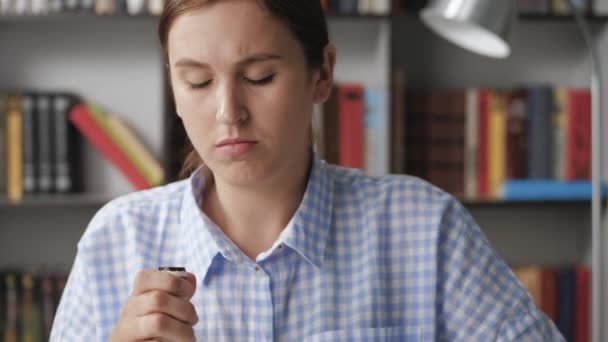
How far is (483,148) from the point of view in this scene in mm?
2377

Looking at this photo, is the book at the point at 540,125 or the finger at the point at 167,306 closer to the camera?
the finger at the point at 167,306

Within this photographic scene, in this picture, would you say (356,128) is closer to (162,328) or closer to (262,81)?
(262,81)

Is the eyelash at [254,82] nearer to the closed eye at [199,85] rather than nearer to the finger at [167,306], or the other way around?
the closed eye at [199,85]

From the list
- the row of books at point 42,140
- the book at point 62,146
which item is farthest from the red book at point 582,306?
the book at point 62,146

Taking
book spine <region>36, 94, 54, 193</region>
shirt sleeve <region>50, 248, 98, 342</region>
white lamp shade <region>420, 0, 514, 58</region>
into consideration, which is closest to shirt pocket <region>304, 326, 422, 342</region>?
shirt sleeve <region>50, 248, 98, 342</region>

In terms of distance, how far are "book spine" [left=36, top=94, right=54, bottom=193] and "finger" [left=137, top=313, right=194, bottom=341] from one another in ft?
4.77

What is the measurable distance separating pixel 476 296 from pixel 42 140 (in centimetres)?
158

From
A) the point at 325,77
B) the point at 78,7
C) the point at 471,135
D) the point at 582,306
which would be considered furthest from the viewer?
the point at 582,306

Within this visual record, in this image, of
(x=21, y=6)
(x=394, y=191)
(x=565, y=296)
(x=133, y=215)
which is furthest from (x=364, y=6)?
(x=133, y=215)

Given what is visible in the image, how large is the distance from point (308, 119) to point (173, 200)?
0.27 m

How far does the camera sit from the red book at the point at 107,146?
7.64 feet

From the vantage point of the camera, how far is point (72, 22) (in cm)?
247

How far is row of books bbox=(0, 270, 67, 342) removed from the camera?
7.56ft

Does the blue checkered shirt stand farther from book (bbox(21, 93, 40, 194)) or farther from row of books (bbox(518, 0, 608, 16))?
Answer: row of books (bbox(518, 0, 608, 16))
